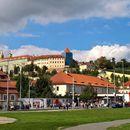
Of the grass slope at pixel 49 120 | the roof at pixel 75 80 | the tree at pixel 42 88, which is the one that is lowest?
the grass slope at pixel 49 120

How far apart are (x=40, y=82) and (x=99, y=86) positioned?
172ft

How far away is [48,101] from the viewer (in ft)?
343

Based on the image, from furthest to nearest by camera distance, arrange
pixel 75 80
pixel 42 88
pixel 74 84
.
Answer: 1. pixel 75 80
2. pixel 74 84
3. pixel 42 88

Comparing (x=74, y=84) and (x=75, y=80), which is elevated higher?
(x=75, y=80)

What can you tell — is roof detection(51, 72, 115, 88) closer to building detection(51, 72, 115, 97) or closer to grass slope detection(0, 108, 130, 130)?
building detection(51, 72, 115, 97)

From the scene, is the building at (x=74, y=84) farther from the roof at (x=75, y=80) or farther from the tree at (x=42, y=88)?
the tree at (x=42, y=88)

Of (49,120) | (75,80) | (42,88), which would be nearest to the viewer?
(49,120)

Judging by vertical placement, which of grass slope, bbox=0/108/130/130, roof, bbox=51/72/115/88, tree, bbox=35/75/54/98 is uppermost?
roof, bbox=51/72/115/88

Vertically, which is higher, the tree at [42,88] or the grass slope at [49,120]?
the tree at [42,88]

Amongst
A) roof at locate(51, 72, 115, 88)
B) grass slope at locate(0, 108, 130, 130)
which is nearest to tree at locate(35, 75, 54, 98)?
roof at locate(51, 72, 115, 88)

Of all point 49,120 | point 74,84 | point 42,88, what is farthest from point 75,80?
point 49,120

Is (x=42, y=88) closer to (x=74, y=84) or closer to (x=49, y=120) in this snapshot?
(x=74, y=84)

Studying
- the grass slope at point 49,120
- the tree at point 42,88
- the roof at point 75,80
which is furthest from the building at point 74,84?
the grass slope at point 49,120

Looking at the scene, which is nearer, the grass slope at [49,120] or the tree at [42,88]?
the grass slope at [49,120]
